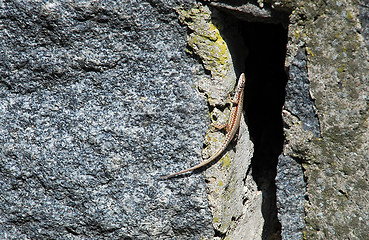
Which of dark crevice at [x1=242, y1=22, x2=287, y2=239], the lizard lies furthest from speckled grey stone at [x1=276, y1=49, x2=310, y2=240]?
dark crevice at [x1=242, y1=22, x2=287, y2=239]

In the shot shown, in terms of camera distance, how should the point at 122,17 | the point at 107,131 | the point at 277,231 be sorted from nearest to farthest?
the point at 122,17
the point at 107,131
the point at 277,231

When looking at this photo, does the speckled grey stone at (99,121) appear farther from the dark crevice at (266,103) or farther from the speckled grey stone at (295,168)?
the dark crevice at (266,103)

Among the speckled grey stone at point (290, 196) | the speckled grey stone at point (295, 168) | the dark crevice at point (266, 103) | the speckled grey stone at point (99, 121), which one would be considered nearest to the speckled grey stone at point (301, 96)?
the speckled grey stone at point (295, 168)

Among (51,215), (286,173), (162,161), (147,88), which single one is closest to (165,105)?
(147,88)

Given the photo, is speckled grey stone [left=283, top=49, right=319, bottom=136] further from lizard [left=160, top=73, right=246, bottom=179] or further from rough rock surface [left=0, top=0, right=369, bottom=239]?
lizard [left=160, top=73, right=246, bottom=179]

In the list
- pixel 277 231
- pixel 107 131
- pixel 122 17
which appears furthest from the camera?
pixel 277 231

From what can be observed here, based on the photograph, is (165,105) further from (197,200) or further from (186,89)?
(197,200)
